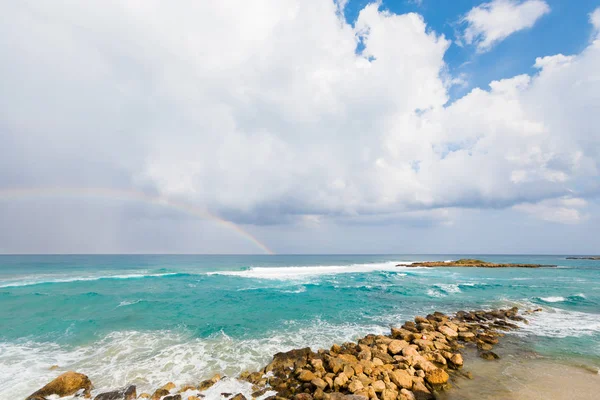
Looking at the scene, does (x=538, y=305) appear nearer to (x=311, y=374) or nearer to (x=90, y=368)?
(x=311, y=374)

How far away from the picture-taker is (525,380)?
27.5 ft

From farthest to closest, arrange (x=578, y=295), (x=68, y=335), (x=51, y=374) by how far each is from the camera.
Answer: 1. (x=578, y=295)
2. (x=68, y=335)
3. (x=51, y=374)

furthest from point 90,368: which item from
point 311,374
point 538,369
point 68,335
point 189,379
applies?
point 538,369

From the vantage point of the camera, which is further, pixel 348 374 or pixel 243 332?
pixel 243 332

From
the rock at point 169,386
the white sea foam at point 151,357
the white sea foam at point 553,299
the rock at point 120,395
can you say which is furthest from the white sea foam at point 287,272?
the rock at point 120,395

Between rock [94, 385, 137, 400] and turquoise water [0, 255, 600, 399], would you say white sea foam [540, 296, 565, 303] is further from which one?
rock [94, 385, 137, 400]

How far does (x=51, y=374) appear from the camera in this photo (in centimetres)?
969

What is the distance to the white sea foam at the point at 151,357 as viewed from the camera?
30.1 ft

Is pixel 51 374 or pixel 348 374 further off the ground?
pixel 348 374

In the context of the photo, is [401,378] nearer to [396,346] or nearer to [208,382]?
[396,346]

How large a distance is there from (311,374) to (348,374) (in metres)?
1.20

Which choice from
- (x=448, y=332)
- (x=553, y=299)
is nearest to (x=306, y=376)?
(x=448, y=332)

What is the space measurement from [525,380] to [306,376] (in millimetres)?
7052

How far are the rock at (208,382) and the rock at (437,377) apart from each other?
7.02 meters
